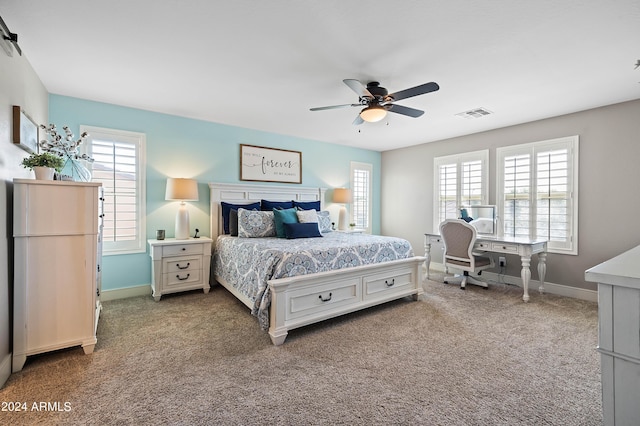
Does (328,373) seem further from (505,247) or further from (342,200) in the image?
(342,200)

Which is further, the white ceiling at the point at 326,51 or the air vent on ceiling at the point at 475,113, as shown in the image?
the air vent on ceiling at the point at 475,113

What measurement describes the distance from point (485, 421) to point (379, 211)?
514cm

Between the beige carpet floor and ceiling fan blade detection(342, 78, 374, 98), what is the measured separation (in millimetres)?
2218

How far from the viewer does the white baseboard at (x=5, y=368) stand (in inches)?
75.1

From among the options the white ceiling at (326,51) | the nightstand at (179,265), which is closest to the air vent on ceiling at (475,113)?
the white ceiling at (326,51)

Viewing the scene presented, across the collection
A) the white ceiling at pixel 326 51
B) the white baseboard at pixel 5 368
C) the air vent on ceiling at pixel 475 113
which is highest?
the air vent on ceiling at pixel 475 113

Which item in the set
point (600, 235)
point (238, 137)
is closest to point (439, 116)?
point (600, 235)

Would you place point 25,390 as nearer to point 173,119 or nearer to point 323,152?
point 173,119

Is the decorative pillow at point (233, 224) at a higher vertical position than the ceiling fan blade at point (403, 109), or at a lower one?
lower

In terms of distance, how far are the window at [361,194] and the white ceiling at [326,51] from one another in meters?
2.47

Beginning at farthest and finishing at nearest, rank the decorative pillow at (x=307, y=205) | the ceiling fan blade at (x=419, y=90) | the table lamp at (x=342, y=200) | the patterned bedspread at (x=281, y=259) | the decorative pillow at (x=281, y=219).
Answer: the table lamp at (x=342, y=200) → the decorative pillow at (x=307, y=205) → the decorative pillow at (x=281, y=219) → the patterned bedspread at (x=281, y=259) → the ceiling fan blade at (x=419, y=90)

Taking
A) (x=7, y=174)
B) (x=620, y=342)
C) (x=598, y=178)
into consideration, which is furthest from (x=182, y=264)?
(x=598, y=178)

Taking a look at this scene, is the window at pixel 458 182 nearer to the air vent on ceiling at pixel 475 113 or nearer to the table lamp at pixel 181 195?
the air vent on ceiling at pixel 475 113

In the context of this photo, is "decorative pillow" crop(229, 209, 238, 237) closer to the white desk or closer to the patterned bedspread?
the patterned bedspread
